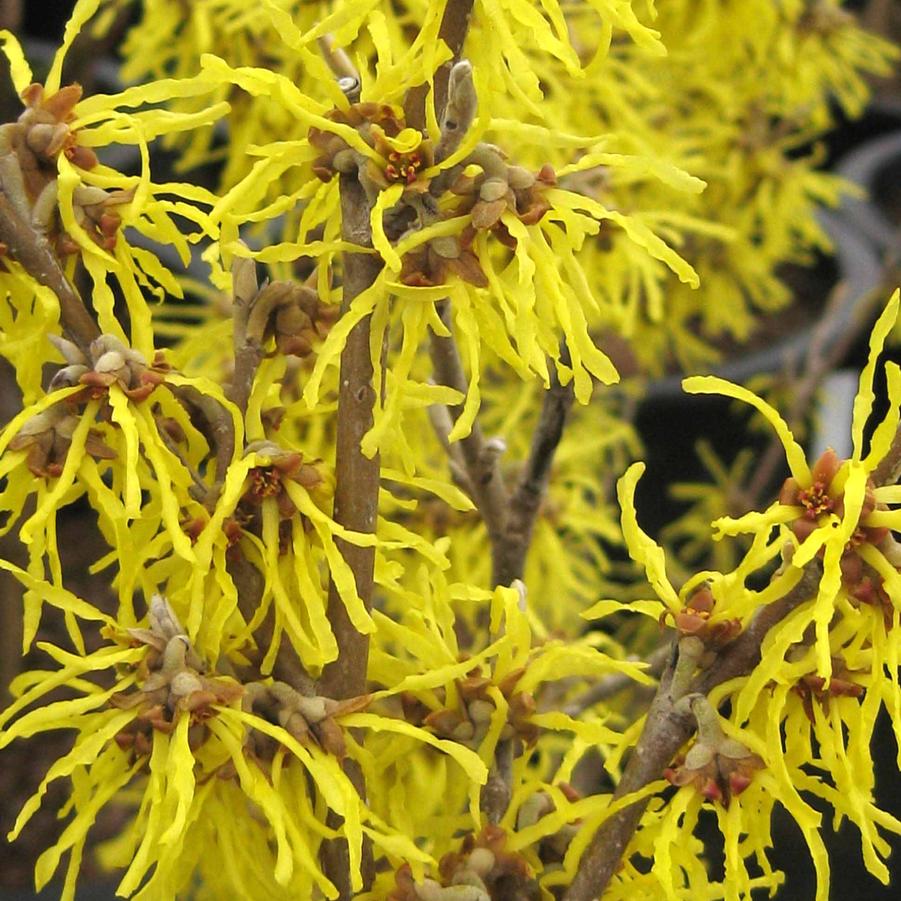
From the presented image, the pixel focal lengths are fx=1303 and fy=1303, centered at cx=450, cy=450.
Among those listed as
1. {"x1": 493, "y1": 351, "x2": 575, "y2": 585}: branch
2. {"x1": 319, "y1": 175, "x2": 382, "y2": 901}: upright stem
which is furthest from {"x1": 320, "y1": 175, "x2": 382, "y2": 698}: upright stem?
{"x1": 493, "y1": 351, "x2": 575, "y2": 585}: branch

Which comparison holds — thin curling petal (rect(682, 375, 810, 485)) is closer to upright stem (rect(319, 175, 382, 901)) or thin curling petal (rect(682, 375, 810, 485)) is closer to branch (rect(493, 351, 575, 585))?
upright stem (rect(319, 175, 382, 901))

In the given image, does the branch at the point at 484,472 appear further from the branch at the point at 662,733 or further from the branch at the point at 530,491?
the branch at the point at 662,733

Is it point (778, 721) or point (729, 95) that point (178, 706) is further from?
point (729, 95)

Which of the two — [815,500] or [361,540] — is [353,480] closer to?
[361,540]

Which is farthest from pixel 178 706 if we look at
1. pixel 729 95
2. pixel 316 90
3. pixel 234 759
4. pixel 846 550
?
pixel 729 95

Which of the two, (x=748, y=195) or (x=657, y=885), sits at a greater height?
(x=657, y=885)

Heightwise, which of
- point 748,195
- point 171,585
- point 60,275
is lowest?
point 748,195

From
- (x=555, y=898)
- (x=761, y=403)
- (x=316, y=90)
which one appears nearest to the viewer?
(x=761, y=403)
